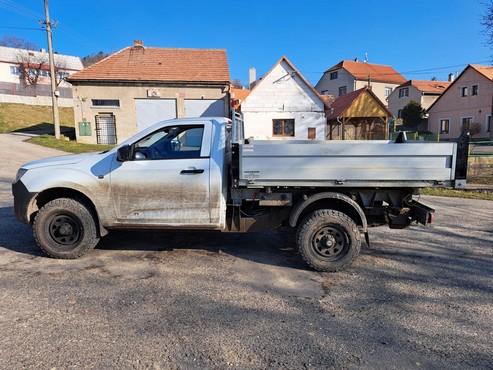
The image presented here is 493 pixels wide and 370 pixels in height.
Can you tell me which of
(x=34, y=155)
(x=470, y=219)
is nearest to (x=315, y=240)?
(x=470, y=219)

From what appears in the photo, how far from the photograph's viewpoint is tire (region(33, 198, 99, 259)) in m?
4.69

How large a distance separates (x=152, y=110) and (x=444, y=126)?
120 feet

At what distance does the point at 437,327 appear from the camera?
10.4ft

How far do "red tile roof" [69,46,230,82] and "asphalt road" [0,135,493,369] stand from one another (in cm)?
2153

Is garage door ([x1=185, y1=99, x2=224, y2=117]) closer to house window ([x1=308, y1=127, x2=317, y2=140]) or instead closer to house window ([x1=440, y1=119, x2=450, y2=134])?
house window ([x1=308, y1=127, x2=317, y2=140])

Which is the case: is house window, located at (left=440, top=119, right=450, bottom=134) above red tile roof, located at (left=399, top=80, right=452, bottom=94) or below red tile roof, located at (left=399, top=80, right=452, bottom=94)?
below

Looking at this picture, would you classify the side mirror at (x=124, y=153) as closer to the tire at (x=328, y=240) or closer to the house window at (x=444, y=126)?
the tire at (x=328, y=240)

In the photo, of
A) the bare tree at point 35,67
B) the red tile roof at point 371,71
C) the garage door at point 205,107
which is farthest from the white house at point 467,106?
the bare tree at point 35,67

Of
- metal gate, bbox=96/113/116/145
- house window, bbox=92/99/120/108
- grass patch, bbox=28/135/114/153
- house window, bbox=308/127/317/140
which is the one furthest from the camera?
house window, bbox=308/127/317/140

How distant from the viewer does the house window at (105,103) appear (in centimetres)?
2475

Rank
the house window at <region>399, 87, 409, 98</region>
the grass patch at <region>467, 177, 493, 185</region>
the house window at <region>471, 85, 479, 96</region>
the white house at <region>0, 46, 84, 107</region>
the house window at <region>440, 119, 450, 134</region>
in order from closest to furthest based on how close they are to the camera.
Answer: the grass patch at <region>467, 177, 493, 185</region>, the house window at <region>471, 85, 479, 96</region>, the house window at <region>440, 119, 450, 134</region>, the white house at <region>0, 46, 84, 107</region>, the house window at <region>399, 87, 409, 98</region>

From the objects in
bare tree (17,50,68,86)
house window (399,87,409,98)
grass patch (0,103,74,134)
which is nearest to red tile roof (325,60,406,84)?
house window (399,87,409,98)

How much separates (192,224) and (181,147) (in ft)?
3.61

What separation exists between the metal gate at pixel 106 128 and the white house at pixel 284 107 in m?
10.0
